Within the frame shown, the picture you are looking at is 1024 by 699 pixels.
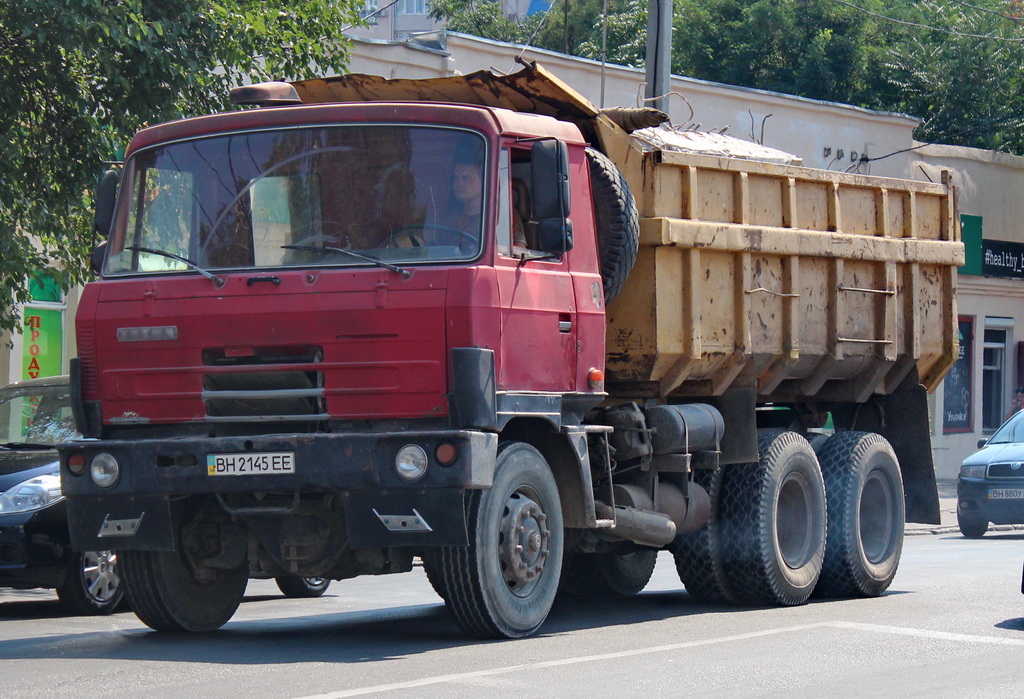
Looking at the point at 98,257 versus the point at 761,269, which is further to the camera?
the point at 761,269

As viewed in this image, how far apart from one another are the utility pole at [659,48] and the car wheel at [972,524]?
6374mm

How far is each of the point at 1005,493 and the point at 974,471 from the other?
48 cm

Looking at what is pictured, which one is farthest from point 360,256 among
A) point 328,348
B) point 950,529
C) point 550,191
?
point 950,529

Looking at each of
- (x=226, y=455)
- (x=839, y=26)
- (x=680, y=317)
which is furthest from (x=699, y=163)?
(x=839, y=26)

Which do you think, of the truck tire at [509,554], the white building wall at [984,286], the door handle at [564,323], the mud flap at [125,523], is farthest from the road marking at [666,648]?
the white building wall at [984,286]

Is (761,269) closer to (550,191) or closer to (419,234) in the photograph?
(550,191)

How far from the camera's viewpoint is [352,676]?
23.3ft

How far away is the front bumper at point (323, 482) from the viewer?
7.62 m

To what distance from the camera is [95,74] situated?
13164 mm

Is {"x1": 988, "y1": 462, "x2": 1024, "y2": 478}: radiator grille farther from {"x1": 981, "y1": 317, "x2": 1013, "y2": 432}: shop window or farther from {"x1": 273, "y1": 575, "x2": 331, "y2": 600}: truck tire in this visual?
{"x1": 981, "y1": 317, "x2": 1013, "y2": 432}: shop window

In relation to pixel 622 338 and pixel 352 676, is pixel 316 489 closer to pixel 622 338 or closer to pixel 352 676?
pixel 352 676

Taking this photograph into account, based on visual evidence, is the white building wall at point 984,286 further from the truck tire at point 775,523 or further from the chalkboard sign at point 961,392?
the truck tire at point 775,523

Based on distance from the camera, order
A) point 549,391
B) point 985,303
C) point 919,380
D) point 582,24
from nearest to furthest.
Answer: point 549,391
point 919,380
point 985,303
point 582,24

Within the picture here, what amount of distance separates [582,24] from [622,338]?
107 feet
